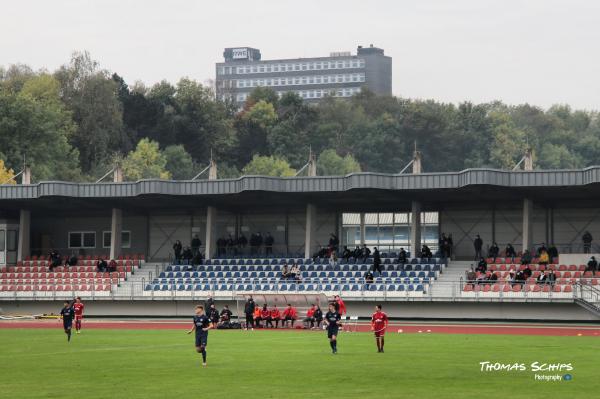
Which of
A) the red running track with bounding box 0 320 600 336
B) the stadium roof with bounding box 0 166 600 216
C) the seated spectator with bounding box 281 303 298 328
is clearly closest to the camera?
the red running track with bounding box 0 320 600 336

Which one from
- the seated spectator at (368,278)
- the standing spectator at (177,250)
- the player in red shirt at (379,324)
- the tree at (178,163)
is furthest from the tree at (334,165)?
the player in red shirt at (379,324)

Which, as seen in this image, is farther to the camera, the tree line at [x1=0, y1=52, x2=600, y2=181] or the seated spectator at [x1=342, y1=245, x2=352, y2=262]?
the tree line at [x1=0, y1=52, x2=600, y2=181]

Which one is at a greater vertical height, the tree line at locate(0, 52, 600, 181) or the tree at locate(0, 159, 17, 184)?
the tree line at locate(0, 52, 600, 181)

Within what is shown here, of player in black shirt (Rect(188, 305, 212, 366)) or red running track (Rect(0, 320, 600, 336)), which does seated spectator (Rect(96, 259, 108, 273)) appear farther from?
player in black shirt (Rect(188, 305, 212, 366))

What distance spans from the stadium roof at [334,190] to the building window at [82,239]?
11.7 ft

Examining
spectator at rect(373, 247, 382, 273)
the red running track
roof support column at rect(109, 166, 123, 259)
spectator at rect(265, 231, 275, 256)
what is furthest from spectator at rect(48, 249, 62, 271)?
spectator at rect(373, 247, 382, 273)

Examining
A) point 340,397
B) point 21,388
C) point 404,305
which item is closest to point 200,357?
point 21,388

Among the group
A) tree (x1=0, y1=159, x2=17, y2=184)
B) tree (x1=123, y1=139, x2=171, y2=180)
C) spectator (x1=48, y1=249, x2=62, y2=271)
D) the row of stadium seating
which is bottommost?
the row of stadium seating

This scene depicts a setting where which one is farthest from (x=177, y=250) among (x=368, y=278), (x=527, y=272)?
(x=527, y=272)

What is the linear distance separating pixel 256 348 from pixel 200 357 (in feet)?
14.9

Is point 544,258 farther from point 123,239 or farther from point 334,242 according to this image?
point 123,239

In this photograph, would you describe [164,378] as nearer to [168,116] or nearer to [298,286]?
[298,286]

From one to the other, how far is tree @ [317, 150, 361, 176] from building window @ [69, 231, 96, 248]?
217 ft

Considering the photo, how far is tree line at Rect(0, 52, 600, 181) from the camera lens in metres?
109
